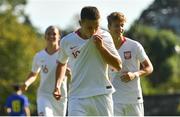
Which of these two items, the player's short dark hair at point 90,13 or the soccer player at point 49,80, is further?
the soccer player at point 49,80

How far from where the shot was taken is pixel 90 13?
10.3m

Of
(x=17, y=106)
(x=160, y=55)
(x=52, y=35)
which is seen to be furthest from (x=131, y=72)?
(x=160, y=55)

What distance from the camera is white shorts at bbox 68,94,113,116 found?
10.5 meters

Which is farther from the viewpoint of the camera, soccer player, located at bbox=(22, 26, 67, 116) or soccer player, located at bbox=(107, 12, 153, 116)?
soccer player, located at bbox=(22, 26, 67, 116)

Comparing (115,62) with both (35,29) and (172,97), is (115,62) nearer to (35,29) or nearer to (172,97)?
(172,97)

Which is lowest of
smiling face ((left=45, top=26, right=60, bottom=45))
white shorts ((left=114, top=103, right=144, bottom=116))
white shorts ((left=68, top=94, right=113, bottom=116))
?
white shorts ((left=114, top=103, right=144, bottom=116))

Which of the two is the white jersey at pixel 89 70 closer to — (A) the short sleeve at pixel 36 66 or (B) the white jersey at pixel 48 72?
(B) the white jersey at pixel 48 72

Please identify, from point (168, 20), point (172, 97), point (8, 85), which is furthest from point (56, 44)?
point (168, 20)

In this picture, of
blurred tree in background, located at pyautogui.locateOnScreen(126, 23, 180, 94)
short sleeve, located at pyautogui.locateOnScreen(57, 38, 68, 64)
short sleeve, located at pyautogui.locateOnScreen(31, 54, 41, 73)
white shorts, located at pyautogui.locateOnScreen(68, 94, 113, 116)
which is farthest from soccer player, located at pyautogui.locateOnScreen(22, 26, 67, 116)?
blurred tree in background, located at pyautogui.locateOnScreen(126, 23, 180, 94)

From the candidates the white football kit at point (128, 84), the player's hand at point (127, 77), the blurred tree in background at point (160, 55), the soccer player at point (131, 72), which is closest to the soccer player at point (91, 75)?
the player's hand at point (127, 77)

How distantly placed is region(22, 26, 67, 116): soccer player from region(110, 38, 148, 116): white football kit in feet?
7.30

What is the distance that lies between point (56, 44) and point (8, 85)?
52962mm

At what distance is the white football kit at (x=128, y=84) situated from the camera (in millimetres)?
12781

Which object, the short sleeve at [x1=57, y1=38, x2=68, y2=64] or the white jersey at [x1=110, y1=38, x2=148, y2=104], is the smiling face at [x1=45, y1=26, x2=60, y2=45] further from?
the short sleeve at [x1=57, y1=38, x2=68, y2=64]
